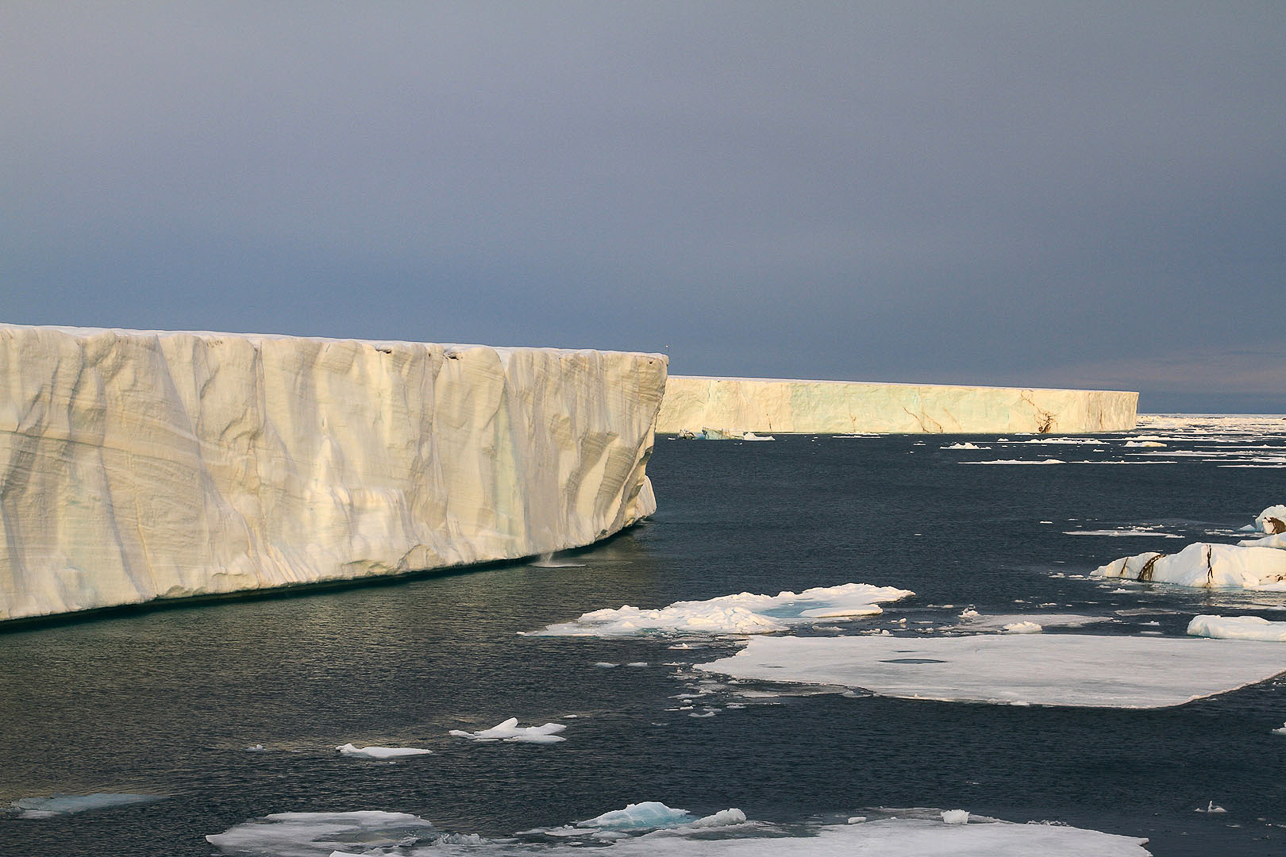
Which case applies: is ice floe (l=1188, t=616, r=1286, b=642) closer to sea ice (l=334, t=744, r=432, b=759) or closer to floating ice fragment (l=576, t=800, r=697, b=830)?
floating ice fragment (l=576, t=800, r=697, b=830)

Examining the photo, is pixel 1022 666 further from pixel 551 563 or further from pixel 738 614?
pixel 551 563

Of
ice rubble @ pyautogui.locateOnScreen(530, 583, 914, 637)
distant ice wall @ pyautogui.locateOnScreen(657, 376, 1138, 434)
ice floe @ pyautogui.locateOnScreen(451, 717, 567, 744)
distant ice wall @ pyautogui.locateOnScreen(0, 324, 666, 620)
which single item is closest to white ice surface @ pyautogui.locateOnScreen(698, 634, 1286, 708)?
ice rubble @ pyautogui.locateOnScreen(530, 583, 914, 637)

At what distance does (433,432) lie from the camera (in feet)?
55.8

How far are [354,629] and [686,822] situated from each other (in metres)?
6.80

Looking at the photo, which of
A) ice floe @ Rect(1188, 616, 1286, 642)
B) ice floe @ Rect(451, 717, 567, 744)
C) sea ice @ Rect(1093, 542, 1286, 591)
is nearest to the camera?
ice floe @ Rect(451, 717, 567, 744)

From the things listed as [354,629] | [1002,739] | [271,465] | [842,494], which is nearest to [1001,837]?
[1002,739]

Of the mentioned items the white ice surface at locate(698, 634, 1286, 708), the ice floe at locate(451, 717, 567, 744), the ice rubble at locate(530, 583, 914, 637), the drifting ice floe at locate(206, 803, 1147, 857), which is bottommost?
the drifting ice floe at locate(206, 803, 1147, 857)

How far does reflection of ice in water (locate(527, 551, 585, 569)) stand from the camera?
17.8m

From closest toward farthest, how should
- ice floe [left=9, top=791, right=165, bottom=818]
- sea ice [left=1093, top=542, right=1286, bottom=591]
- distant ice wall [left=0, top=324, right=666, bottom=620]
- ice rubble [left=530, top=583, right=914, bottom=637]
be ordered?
ice floe [left=9, top=791, right=165, bottom=818] < ice rubble [left=530, top=583, right=914, bottom=637] < distant ice wall [left=0, top=324, right=666, bottom=620] < sea ice [left=1093, top=542, right=1286, bottom=591]

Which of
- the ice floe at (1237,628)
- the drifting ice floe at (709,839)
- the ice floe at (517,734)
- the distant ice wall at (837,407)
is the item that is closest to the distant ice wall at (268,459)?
the ice floe at (517,734)

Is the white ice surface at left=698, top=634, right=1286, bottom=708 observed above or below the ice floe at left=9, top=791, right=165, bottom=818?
above

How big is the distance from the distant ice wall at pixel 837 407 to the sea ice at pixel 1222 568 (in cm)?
5054

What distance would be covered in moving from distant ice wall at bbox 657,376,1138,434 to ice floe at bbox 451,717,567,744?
5798cm

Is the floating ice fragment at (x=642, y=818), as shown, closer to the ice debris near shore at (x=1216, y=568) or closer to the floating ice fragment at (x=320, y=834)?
the floating ice fragment at (x=320, y=834)
